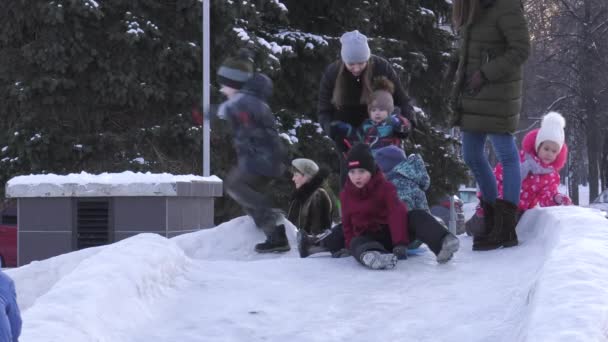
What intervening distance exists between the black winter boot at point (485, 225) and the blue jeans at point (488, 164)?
0.16 feet

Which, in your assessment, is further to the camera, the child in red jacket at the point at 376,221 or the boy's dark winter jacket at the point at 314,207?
the boy's dark winter jacket at the point at 314,207

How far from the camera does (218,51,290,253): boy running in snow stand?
24.0 ft

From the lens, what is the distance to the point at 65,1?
14.7 meters

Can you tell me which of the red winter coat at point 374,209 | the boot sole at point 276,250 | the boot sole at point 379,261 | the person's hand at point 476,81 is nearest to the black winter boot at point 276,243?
the boot sole at point 276,250

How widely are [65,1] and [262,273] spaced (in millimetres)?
10087

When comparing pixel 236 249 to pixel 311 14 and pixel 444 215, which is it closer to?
pixel 311 14

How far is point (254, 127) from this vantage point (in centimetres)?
732

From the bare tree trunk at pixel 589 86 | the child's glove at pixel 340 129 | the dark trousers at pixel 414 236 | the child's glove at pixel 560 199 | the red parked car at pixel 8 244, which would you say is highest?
the bare tree trunk at pixel 589 86

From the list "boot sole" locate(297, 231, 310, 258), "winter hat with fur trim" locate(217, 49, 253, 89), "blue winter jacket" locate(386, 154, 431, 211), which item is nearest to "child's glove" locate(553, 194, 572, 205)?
"blue winter jacket" locate(386, 154, 431, 211)

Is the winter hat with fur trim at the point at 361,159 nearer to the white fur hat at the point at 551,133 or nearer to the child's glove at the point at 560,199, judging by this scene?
the white fur hat at the point at 551,133

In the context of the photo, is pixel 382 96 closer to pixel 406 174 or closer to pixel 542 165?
pixel 406 174

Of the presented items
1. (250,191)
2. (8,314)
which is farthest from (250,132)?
(8,314)

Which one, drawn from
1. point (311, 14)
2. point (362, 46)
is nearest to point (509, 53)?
point (362, 46)

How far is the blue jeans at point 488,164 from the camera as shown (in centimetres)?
635
